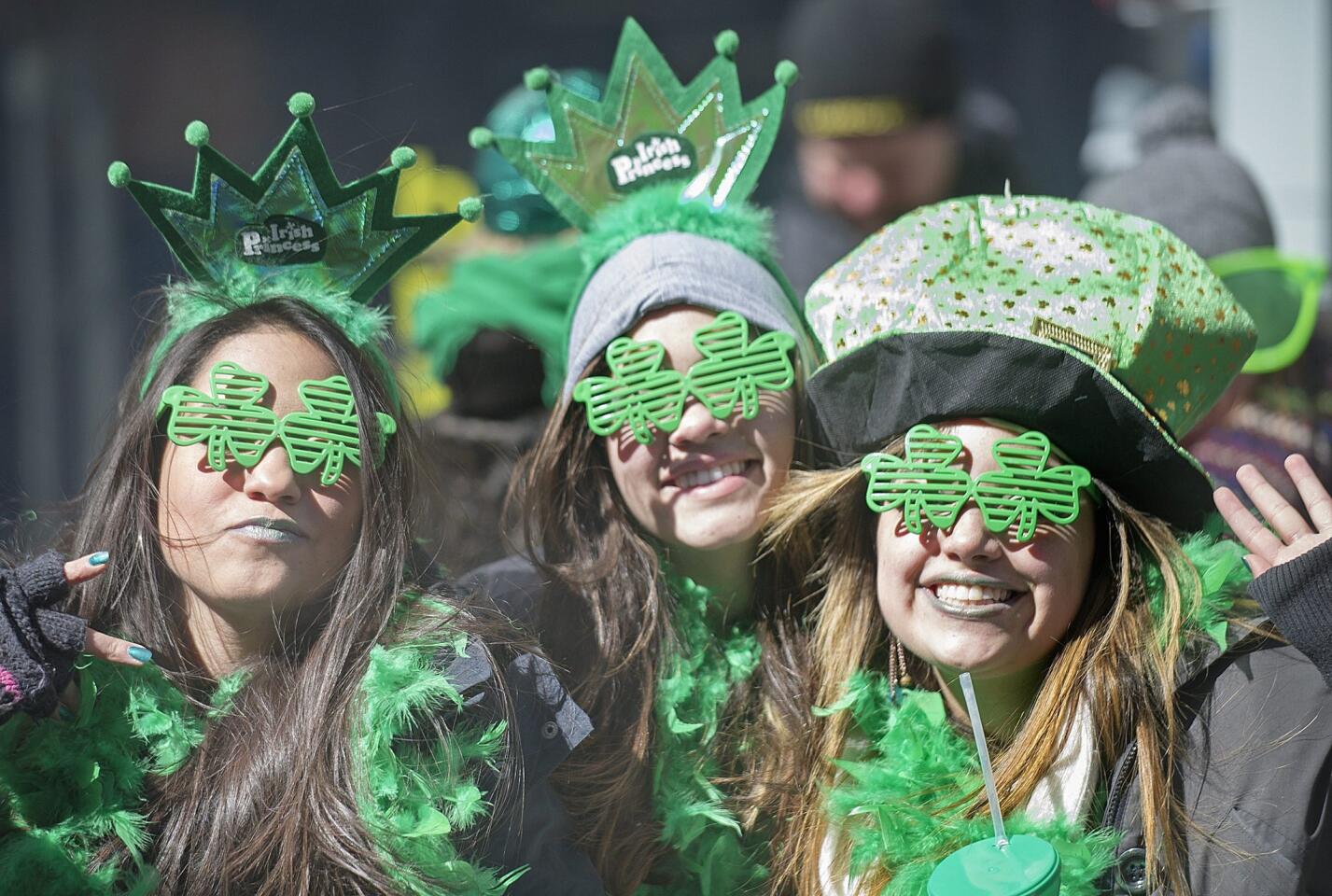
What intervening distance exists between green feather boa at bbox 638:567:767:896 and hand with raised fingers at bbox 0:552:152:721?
0.72 meters

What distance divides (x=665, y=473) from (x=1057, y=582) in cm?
59

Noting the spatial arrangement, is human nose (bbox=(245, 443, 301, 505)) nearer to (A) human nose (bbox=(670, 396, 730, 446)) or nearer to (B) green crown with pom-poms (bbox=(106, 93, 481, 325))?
(B) green crown with pom-poms (bbox=(106, 93, 481, 325))

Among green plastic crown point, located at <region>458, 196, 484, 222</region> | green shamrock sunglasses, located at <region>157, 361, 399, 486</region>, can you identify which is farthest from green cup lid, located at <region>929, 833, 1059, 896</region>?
green plastic crown point, located at <region>458, 196, 484, 222</region>

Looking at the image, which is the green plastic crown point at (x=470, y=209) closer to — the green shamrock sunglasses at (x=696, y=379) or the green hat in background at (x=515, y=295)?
the green shamrock sunglasses at (x=696, y=379)

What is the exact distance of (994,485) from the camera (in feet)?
6.11

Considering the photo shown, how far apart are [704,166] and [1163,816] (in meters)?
1.21

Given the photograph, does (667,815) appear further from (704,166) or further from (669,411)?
(704,166)

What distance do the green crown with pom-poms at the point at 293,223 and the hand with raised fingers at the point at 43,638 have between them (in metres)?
0.46

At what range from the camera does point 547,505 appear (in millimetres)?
2295

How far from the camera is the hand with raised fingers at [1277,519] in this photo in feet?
5.89

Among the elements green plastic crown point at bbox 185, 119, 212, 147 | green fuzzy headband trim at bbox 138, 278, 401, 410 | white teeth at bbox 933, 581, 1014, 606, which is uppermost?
green plastic crown point at bbox 185, 119, 212, 147

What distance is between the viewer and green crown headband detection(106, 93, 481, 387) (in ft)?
6.39

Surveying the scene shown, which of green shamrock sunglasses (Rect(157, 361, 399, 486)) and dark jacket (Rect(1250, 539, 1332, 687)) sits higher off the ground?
green shamrock sunglasses (Rect(157, 361, 399, 486))

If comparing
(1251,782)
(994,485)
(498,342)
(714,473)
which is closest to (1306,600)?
(1251,782)
